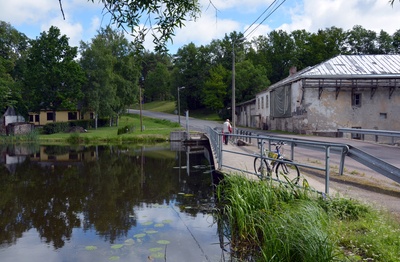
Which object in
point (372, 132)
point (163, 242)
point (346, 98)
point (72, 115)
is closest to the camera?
point (163, 242)

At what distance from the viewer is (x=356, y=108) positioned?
36219 millimetres

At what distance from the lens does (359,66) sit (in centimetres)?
3775

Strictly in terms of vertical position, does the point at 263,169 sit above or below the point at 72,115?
below

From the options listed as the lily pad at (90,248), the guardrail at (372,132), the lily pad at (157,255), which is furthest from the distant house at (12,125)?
the guardrail at (372,132)

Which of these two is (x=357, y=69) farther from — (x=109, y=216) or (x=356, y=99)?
(x=109, y=216)

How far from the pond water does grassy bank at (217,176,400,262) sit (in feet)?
2.85

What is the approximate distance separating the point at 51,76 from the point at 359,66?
36471mm

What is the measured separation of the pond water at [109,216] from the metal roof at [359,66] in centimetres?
2121

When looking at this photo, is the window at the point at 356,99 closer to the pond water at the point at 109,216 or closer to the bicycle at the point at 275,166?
the pond water at the point at 109,216

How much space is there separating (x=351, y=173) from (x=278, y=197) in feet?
15.7

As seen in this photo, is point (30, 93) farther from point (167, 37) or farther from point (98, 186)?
point (167, 37)

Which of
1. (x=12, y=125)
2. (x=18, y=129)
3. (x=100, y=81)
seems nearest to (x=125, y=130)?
(x=100, y=81)

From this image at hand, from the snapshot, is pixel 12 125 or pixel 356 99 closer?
pixel 356 99

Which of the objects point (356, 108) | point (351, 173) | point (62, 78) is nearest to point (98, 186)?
point (351, 173)
